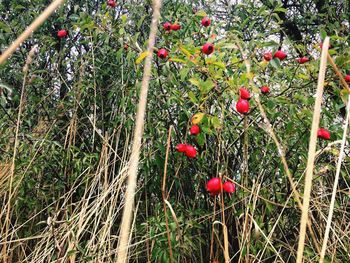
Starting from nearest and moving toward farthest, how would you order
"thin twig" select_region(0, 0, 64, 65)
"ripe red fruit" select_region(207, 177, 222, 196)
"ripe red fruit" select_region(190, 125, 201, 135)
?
"thin twig" select_region(0, 0, 64, 65) < "ripe red fruit" select_region(207, 177, 222, 196) < "ripe red fruit" select_region(190, 125, 201, 135)

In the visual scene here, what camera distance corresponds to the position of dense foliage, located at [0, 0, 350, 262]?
1.38 meters

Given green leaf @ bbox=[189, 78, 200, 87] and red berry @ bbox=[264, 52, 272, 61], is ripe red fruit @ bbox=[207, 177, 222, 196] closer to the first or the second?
green leaf @ bbox=[189, 78, 200, 87]

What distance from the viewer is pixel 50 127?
1.85 meters

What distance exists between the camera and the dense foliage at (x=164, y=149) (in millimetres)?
1377

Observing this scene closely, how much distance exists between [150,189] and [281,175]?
19.0 inches

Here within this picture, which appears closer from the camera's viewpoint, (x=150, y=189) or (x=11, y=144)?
(x=150, y=189)

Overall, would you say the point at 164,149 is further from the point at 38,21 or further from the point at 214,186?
the point at 38,21

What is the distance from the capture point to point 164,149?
1568mm

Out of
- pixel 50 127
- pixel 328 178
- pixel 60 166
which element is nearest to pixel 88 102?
pixel 50 127

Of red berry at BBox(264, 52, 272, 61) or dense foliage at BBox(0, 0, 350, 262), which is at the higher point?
red berry at BBox(264, 52, 272, 61)

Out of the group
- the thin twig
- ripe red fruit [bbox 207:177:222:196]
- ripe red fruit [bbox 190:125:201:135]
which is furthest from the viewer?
ripe red fruit [bbox 190:125:201:135]

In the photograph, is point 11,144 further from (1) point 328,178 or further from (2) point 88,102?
(1) point 328,178

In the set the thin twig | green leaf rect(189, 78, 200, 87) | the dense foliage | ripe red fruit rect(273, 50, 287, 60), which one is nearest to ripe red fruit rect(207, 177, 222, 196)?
the dense foliage

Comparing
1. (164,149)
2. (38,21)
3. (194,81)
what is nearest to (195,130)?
(194,81)
